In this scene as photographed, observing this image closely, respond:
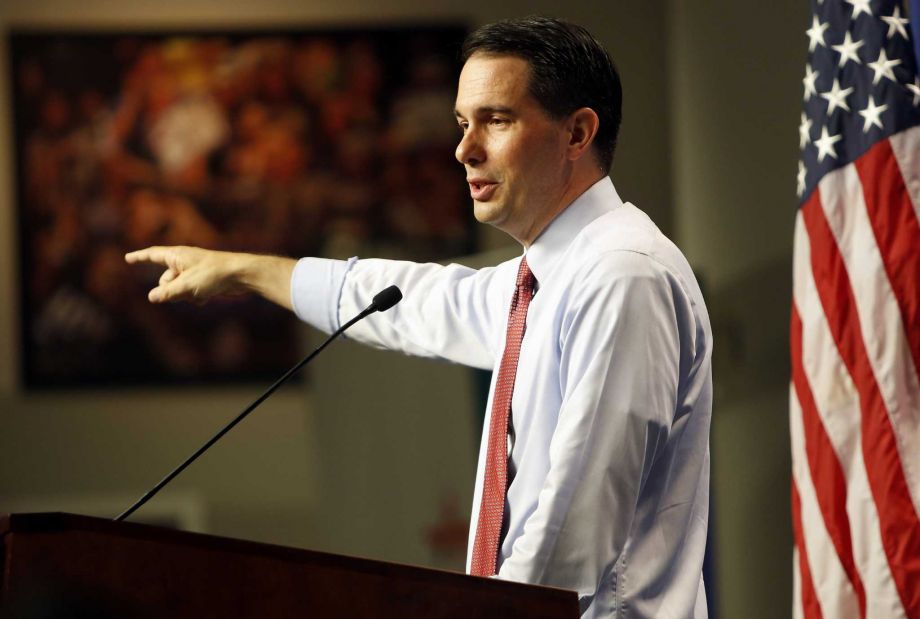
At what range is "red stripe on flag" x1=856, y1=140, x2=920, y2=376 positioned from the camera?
2482 millimetres

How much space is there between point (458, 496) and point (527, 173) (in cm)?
265

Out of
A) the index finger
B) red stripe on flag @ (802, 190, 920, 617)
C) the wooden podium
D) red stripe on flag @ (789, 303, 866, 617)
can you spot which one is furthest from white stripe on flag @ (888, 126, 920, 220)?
the wooden podium

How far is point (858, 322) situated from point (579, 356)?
1.29 meters

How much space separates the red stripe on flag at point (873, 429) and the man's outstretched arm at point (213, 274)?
1226mm

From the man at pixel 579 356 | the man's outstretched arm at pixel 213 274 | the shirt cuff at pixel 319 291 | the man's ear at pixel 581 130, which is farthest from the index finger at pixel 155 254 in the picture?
the man's ear at pixel 581 130

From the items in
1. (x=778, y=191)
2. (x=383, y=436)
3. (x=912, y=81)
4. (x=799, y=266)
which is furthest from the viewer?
(x=383, y=436)

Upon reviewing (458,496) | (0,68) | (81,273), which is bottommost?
(458,496)

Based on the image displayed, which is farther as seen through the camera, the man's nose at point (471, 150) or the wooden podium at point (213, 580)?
the man's nose at point (471, 150)

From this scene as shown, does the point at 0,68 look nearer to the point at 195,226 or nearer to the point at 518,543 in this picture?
the point at 195,226

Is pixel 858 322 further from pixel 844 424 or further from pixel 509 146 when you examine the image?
pixel 509 146

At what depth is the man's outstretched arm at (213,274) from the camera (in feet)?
6.35

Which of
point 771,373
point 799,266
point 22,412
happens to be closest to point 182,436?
point 22,412

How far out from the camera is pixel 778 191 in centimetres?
378

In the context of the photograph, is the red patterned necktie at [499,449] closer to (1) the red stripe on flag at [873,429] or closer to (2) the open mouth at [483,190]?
(2) the open mouth at [483,190]
